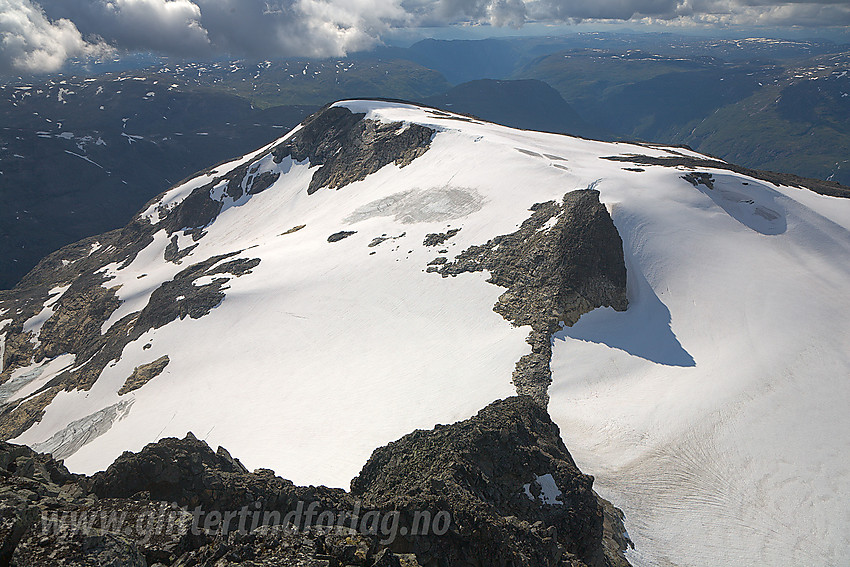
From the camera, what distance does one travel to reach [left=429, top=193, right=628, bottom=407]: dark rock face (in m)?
33.7

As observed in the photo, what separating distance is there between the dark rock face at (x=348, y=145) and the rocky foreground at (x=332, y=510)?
62643 mm

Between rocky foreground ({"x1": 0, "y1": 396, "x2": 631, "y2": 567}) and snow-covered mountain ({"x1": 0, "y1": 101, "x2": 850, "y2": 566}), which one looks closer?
rocky foreground ({"x1": 0, "y1": 396, "x2": 631, "y2": 567})

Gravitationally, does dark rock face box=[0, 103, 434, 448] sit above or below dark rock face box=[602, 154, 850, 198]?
below

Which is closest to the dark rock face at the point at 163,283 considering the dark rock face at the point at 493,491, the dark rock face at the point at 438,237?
the dark rock face at the point at 438,237

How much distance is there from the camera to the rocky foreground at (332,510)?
10.2 m

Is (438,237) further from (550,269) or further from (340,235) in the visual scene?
(550,269)

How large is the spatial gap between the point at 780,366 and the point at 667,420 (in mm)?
9484

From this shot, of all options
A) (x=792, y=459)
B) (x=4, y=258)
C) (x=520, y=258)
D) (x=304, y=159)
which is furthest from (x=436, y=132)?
(x=4, y=258)

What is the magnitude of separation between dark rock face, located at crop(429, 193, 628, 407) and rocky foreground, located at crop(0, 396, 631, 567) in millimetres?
12871

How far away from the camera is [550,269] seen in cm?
3850

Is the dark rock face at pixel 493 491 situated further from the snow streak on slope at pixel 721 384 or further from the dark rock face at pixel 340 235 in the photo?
the dark rock face at pixel 340 235

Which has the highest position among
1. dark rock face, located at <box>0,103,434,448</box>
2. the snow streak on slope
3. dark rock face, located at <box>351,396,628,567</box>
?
dark rock face, located at <box>351,396,628,567</box>

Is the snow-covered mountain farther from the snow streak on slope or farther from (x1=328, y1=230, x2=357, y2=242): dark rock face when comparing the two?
(x1=328, y1=230, x2=357, y2=242): dark rock face

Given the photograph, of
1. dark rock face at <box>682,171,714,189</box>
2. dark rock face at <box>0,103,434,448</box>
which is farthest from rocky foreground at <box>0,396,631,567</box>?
dark rock face at <box>682,171,714,189</box>
